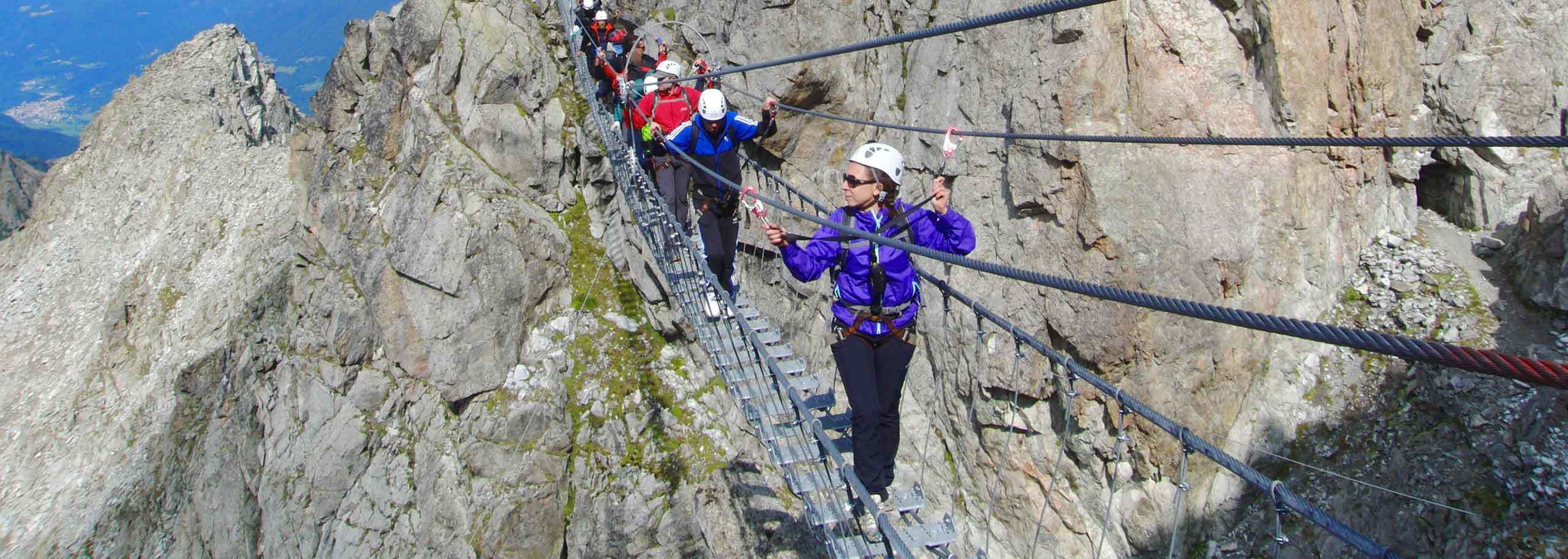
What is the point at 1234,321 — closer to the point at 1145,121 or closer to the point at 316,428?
the point at 1145,121

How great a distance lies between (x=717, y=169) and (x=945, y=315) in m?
3.80

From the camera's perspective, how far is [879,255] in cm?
529

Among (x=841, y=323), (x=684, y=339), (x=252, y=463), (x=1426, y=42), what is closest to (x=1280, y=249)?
(x=1426, y=42)

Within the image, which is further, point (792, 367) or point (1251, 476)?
point (792, 367)

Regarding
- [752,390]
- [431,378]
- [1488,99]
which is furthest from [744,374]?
[431,378]

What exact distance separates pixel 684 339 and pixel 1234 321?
14.9m

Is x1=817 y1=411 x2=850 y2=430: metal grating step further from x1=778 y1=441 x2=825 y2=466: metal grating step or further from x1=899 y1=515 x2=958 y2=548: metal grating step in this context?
x1=899 y1=515 x2=958 y2=548: metal grating step

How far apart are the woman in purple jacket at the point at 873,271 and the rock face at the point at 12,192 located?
79126 mm

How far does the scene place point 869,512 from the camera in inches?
219

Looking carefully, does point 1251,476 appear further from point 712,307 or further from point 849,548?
point 712,307

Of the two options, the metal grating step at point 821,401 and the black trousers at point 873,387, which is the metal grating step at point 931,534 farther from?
the metal grating step at point 821,401

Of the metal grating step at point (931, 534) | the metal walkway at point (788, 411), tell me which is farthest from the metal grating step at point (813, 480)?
the metal grating step at point (931, 534)

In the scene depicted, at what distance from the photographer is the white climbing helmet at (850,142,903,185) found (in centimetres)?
514

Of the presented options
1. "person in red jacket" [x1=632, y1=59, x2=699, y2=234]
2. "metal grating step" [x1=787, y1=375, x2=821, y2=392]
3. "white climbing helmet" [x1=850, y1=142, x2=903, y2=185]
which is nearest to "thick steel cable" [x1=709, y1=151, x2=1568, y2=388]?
"white climbing helmet" [x1=850, y1=142, x2=903, y2=185]
